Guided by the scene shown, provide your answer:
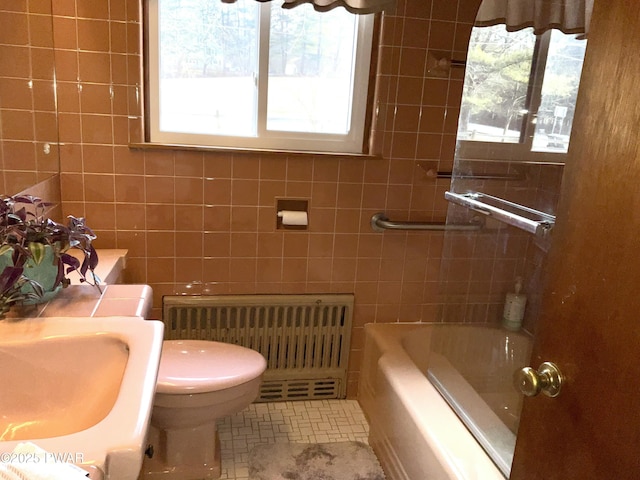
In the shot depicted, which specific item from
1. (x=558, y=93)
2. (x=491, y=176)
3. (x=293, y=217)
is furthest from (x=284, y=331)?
(x=558, y=93)

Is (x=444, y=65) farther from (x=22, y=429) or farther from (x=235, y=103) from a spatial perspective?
(x=22, y=429)

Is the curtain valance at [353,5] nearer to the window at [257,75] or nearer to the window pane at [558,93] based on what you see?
the window at [257,75]

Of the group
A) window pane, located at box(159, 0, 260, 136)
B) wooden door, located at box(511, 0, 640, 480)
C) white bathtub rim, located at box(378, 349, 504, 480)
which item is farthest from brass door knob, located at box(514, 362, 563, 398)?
window pane, located at box(159, 0, 260, 136)

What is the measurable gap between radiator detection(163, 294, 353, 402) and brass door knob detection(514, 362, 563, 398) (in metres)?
1.36

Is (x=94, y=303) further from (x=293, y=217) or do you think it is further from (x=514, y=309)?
(x=514, y=309)

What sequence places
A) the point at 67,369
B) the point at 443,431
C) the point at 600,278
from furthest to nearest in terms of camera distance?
the point at 443,431 → the point at 67,369 → the point at 600,278

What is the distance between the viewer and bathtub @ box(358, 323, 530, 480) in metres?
1.56

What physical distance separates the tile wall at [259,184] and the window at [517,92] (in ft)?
0.74

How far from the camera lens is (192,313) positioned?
90.1 inches

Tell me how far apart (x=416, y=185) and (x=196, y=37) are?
109 cm

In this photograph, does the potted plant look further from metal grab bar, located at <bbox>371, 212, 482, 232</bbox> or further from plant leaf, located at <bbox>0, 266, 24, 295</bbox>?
metal grab bar, located at <bbox>371, 212, 482, 232</bbox>

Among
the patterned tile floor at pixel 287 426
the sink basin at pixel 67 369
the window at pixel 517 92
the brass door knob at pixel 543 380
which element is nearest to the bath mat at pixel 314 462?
the patterned tile floor at pixel 287 426

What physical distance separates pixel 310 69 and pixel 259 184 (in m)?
0.53

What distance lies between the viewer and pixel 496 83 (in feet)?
6.44
